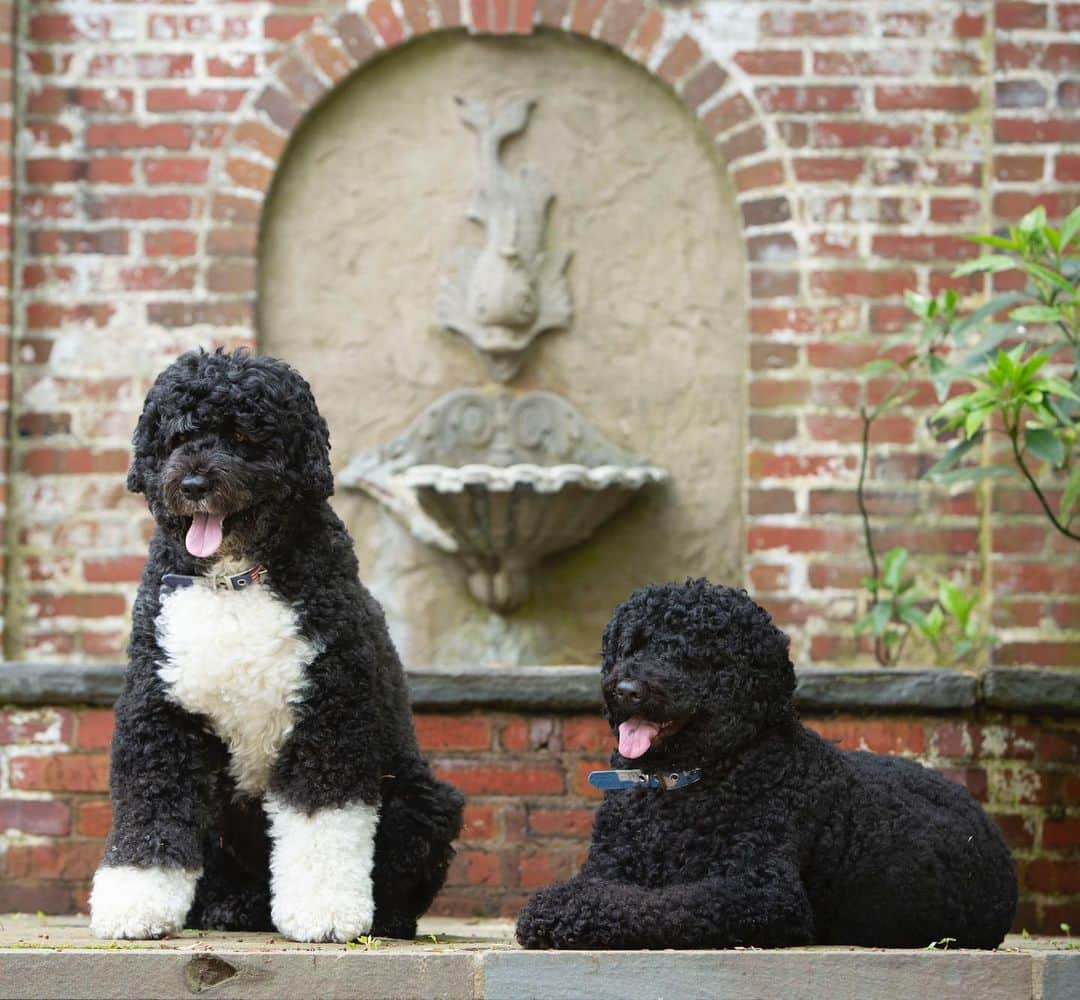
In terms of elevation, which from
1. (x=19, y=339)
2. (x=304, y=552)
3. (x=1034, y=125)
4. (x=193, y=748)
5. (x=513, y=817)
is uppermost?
(x=1034, y=125)

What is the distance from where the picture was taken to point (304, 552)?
3303mm

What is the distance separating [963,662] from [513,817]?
74.7 inches

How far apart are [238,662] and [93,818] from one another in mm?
1710

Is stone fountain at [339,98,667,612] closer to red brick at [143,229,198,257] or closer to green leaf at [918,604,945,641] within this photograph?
red brick at [143,229,198,257]

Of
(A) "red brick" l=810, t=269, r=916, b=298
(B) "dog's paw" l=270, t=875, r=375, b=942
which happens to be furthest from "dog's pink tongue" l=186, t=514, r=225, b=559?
(A) "red brick" l=810, t=269, r=916, b=298

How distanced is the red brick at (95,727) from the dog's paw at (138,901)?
4.90ft

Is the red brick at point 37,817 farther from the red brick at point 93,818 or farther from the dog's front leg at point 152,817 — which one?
the dog's front leg at point 152,817

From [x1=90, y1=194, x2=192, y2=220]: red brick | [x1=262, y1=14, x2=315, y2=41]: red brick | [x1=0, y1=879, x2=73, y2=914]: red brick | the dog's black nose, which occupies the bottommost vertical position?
[x1=0, y1=879, x2=73, y2=914]: red brick

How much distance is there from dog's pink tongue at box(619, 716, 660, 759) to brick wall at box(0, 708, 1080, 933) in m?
1.48

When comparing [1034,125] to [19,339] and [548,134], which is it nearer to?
[548,134]

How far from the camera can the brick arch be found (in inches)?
241

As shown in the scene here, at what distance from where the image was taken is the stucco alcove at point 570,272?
6254 millimetres

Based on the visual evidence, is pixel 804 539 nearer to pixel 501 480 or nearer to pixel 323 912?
pixel 501 480

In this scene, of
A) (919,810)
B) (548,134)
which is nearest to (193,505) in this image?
(919,810)
